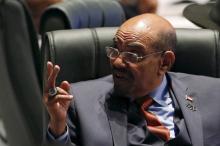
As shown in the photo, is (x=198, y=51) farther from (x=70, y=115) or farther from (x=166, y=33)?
(x=70, y=115)

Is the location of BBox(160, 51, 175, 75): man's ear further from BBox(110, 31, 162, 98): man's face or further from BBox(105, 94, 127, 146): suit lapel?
BBox(105, 94, 127, 146): suit lapel

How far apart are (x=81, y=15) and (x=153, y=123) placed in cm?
65

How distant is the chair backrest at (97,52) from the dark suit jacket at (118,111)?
0.08 metres

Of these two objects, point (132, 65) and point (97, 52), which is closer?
point (132, 65)

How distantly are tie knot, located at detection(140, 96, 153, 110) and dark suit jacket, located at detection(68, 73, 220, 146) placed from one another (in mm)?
62

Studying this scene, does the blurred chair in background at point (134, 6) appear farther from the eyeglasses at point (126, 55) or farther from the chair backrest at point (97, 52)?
the eyeglasses at point (126, 55)

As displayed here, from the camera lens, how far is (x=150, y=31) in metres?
1.52

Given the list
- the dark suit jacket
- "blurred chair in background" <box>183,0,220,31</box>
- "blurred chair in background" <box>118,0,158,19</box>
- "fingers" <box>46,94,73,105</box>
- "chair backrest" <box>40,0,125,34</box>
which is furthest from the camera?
"blurred chair in background" <box>118,0,158,19</box>

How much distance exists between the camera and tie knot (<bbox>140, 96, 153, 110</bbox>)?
156 centimetres

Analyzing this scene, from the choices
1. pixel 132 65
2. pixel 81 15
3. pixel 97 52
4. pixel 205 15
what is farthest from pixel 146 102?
pixel 205 15

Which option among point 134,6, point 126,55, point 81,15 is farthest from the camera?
point 134,6

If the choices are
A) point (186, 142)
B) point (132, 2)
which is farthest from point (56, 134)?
point (132, 2)

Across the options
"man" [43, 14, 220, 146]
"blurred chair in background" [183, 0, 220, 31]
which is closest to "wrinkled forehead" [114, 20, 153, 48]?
"man" [43, 14, 220, 146]

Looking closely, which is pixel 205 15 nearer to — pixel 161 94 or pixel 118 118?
pixel 161 94
